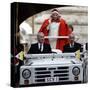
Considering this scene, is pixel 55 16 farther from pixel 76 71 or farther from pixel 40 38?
pixel 76 71

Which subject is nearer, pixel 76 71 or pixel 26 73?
pixel 26 73

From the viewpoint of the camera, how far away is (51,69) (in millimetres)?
2318

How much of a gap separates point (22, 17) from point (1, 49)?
24 cm

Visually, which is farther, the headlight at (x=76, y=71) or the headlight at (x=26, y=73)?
the headlight at (x=76, y=71)

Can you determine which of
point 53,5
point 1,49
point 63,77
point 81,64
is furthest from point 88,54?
point 1,49

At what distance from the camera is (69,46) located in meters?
2.37

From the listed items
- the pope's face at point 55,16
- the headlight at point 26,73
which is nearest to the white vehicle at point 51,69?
the headlight at point 26,73

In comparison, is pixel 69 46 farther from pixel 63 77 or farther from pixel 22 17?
pixel 22 17

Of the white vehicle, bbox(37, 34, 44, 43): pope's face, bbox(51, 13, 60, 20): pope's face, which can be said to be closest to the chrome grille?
the white vehicle

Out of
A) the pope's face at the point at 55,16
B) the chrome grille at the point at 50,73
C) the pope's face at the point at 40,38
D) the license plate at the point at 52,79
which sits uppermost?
the pope's face at the point at 55,16

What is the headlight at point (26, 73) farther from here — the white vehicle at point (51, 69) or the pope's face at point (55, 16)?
the pope's face at point (55, 16)

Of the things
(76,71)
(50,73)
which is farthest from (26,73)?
(76,71)

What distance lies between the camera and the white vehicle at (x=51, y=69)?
226 centimetres

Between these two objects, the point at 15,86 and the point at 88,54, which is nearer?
the point at 15,86
